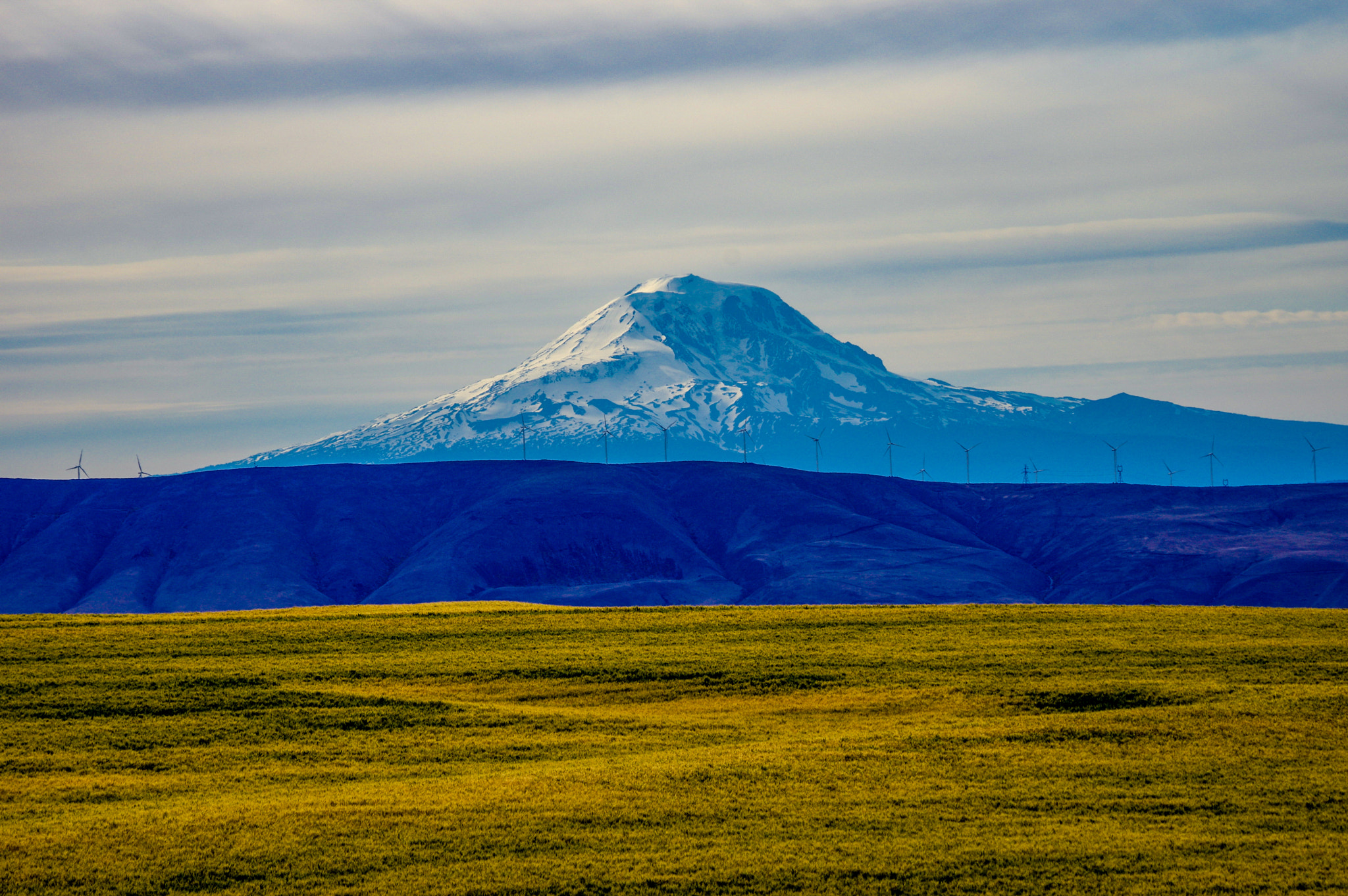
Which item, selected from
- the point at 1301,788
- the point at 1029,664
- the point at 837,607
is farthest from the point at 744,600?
the point at 1301,788

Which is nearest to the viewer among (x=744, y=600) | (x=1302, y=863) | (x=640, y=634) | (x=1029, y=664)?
(x=1302, y=863)

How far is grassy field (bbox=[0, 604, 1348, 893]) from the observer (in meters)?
27.7

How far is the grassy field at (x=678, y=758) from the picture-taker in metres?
27.7

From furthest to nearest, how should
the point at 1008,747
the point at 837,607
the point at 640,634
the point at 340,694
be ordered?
1. the point at 837,607
2. the point at 640,634
3. the point at 340,694
4. the point at 1008,747

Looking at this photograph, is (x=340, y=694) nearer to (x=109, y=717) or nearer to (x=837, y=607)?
(x=109, y=717)

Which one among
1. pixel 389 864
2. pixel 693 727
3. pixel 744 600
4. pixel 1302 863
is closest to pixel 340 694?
pixel 693 727

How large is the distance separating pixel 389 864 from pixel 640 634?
28374 mm

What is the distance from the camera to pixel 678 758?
3588 centimetres

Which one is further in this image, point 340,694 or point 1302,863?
point 340,694

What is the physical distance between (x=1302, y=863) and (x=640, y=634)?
32.8 metres

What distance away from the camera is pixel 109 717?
135ft

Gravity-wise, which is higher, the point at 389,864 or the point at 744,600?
the point at 389,864

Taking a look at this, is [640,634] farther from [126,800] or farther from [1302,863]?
[1302,863]

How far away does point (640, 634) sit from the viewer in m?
55.8
